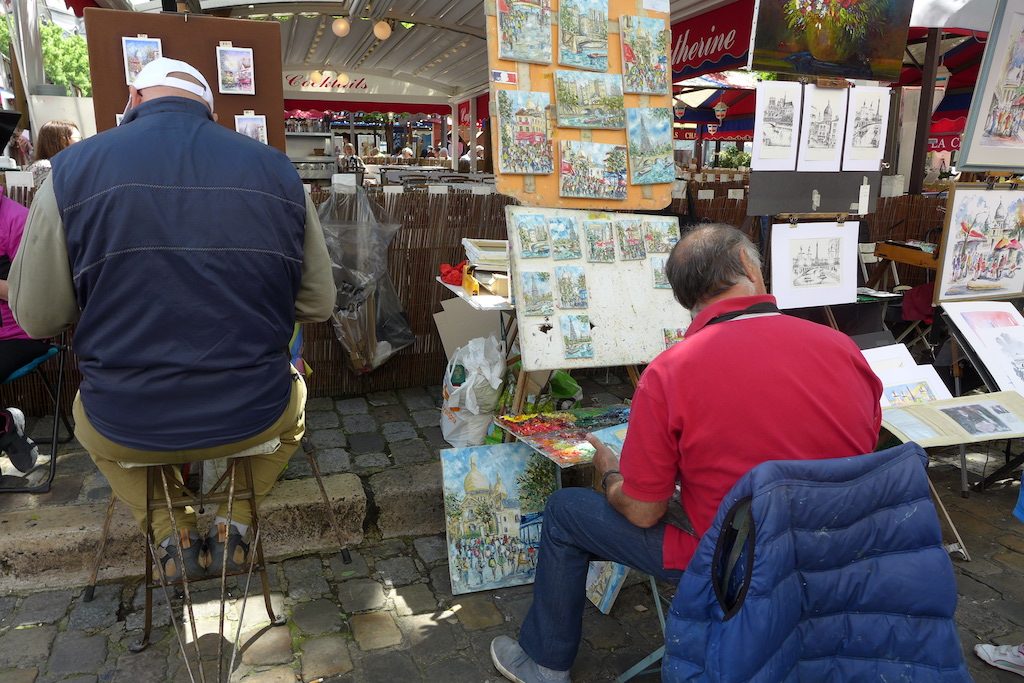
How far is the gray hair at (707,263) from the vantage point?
5.95 ft

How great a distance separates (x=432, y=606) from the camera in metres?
→ 2.65

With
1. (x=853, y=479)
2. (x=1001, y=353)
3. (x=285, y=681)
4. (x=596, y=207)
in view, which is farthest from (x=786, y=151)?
(x=285, y=681)

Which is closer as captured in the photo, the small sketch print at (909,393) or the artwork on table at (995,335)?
the small sketch print at (909,393)

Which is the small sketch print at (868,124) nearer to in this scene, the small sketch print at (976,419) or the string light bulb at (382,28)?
the small sketch print at (976,419)

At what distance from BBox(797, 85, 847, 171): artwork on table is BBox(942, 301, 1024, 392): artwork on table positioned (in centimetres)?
97

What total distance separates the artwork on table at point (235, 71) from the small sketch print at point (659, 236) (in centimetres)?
188

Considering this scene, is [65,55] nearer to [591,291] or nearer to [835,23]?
[835,23]

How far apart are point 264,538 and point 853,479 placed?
223 cm

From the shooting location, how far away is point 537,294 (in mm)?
2787

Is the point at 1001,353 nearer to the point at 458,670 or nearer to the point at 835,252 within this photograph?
the point at 835,252

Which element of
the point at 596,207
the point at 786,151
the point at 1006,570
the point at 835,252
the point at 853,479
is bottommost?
the point at 1006,570

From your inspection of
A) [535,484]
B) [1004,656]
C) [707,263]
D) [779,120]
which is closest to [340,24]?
[779,120]

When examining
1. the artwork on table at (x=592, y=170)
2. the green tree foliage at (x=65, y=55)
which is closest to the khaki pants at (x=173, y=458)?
the artwork on table at (x=592, y=170)

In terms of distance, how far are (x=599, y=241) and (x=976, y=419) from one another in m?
1.70
